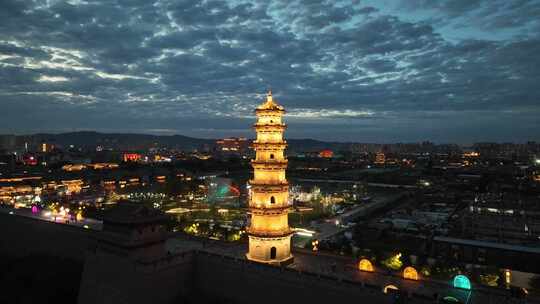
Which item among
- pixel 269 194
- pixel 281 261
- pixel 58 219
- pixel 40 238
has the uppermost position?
pixel 269 194

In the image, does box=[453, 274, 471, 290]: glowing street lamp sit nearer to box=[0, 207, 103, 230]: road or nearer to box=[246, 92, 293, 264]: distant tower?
box=[246, 92, 293, 264]: distant tower

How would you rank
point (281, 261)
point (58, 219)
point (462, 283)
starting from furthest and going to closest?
point (58, 219) → point (281, 261) → point (462, 283)

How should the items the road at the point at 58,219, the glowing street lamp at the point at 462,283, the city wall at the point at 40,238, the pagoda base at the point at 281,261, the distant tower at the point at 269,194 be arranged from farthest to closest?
the road at the point at 58,219 < the city wall at the point at 40,238 < the distant tower at the point at 269,194 < the pagoda base at the point at 281,261 < the glowing street lamp at the point at 462,283

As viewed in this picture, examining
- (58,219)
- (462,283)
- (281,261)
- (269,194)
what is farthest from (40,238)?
(462,283)

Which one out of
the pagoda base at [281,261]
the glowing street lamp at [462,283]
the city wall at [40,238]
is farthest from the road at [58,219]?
the glowing street lamp at [462,283]

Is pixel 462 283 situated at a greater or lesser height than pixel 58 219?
lesser

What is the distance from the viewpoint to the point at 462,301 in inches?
554

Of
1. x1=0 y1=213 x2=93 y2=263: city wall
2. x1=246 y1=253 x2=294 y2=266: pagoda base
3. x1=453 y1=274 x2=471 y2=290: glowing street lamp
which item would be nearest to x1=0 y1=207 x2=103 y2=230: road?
x1=0 y1=213 x2=93 y2=263: city wall

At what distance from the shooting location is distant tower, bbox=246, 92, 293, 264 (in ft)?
63.2

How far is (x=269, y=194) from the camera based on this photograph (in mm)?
19344

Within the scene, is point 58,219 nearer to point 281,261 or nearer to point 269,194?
point 269,194

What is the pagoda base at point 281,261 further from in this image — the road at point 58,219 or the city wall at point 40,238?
the road at point 58,219

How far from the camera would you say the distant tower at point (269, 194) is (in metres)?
19.2

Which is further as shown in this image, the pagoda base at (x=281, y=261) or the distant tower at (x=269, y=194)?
the distant tower at (x=269, y=194)
